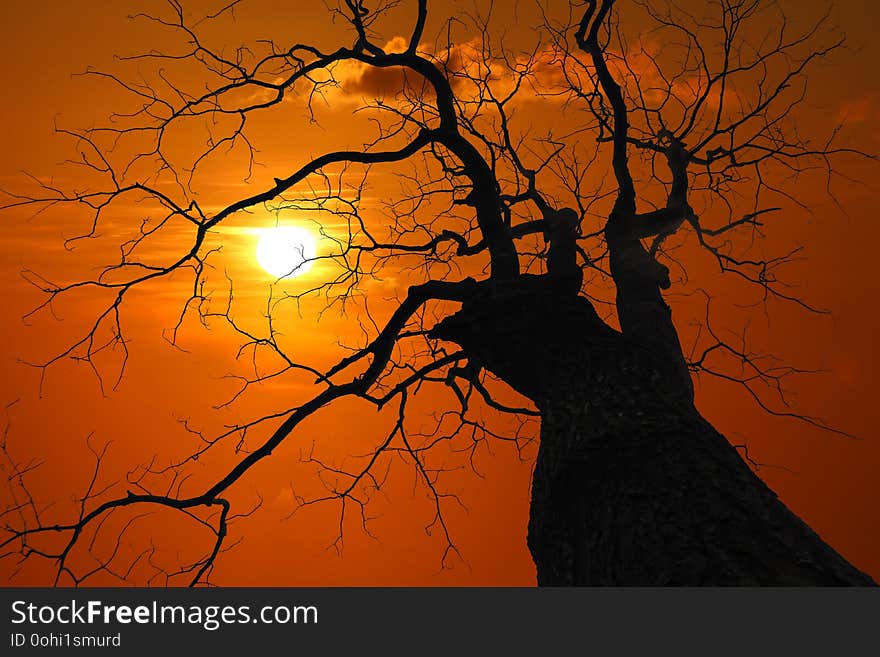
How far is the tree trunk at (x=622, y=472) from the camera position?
387 cm

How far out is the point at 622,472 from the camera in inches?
177

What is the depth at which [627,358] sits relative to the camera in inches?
213

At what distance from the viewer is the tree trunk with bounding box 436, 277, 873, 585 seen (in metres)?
3.87

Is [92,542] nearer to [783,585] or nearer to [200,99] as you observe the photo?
[200,99]

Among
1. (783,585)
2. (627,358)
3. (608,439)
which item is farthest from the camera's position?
(627,358)

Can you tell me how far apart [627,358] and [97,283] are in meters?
3.38

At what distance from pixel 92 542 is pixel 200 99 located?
9.69ft

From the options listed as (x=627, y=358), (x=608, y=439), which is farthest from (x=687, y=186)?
(x=608, y=439)

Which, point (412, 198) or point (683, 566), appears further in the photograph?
point (412, 198)

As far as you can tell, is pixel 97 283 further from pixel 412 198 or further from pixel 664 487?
pixel 664 487

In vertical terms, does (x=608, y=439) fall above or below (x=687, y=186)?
below
